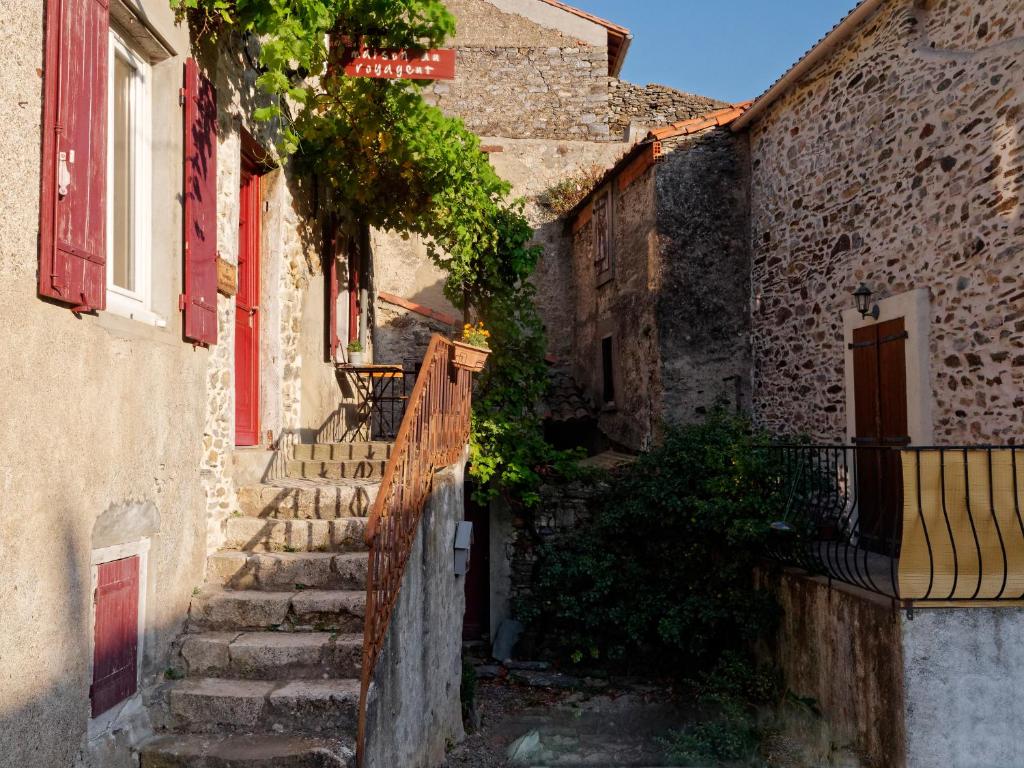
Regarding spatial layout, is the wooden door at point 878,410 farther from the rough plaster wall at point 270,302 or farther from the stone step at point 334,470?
the rough plaster wall at point 270,302

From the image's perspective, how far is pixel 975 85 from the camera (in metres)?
6.61

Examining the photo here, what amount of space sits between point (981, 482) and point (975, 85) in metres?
3.36

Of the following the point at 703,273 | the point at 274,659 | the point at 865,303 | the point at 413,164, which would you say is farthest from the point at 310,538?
the point at 703,273

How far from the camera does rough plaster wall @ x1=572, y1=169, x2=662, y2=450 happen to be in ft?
34.8

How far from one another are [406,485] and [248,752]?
4.87ft

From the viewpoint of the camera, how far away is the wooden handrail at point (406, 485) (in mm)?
3875

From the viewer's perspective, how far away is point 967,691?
5137 millimetres

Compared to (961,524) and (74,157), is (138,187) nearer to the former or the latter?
(74,157)

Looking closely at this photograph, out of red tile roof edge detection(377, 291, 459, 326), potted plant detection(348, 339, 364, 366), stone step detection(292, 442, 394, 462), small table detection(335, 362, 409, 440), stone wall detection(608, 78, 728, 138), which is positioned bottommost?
stone step detection(292, 442, 394, 462)

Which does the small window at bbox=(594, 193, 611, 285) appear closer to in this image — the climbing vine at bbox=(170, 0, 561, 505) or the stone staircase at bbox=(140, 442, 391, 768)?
the climbing vine at bbox=(170, 0, 561, 505)

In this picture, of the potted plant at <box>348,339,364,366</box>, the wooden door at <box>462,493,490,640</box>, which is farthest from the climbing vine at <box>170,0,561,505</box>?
the potted plant at <box>348,339,364,366</box>

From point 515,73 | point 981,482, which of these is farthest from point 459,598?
point 515,73

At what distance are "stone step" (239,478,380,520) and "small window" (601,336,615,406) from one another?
24.1 ft

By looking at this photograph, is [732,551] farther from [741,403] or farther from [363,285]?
[363,285]
